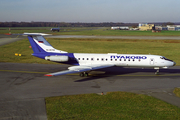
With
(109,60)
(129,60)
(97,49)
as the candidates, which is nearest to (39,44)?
(109,60)

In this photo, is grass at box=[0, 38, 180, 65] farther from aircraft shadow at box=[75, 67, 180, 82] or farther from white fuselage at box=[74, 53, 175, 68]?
white fuselage at box=[74, 53, 175, 68]

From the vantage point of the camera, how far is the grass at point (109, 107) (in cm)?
1305

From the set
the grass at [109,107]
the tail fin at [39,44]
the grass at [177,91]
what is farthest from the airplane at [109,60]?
the grass at [109,107]

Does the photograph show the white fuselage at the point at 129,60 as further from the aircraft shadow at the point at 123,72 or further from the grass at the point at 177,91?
the grass at the point at 177,91

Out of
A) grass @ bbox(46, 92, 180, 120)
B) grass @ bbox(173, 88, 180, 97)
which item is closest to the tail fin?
grass @ bbox(46, 92, 180, 120)

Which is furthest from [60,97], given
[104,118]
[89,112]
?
[104,118]

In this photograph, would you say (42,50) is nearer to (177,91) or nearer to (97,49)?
(177,91)

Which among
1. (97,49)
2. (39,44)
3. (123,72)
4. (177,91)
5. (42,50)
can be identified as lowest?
(177,91)

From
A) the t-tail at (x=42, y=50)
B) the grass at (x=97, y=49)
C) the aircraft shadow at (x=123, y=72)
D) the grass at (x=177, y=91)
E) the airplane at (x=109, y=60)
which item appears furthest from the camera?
the grass at (x=97, y=49)

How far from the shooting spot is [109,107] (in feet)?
47.9

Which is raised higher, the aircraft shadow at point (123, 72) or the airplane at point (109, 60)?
the airplane at point (109, 60)

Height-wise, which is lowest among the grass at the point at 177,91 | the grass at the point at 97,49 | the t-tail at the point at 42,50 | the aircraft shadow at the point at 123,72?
the grass at the point at 177,91

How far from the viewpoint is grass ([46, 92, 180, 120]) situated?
514 inches

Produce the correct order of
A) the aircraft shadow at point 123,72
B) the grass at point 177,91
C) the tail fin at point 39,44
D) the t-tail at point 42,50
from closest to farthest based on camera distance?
→ 1. the grass at point 177,91
2. the aircraft shadow at point 123,72
3. the t-tail at point 42,50
4. the tail fin at point 39,44
